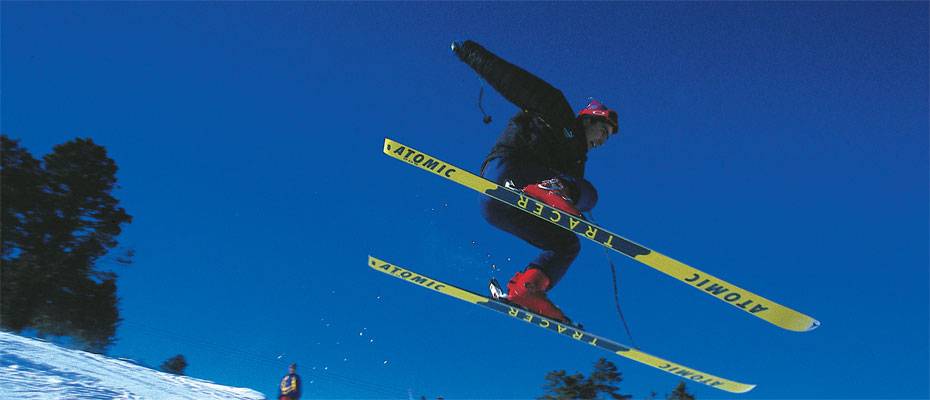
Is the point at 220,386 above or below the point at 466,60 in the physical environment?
below

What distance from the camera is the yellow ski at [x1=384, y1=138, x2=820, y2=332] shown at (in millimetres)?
5465

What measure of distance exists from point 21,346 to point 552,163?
255 inches

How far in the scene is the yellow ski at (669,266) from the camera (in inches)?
215

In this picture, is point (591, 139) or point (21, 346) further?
point (21, 346)

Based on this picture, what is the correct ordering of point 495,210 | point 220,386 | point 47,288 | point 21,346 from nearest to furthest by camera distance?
point 495,210 → point 21,346 → point 220,386 → point 47,288

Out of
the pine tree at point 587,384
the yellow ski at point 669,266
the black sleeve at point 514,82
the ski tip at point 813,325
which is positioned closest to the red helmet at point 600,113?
the black sleeve at point 514,82

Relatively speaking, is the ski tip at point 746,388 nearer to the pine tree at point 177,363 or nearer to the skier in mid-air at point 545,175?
the skier in mid-air at point 545,175

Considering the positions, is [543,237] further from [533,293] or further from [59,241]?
[59,241]

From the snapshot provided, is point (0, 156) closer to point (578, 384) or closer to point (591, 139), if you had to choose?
point (578, 384)

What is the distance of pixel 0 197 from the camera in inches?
881

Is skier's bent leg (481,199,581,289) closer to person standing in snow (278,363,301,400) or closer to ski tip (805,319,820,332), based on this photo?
ski tip (805,319,820,332)

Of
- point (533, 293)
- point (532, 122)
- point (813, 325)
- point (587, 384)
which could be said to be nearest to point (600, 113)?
point (532, 122)

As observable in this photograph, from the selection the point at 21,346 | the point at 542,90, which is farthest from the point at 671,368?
the point at 21,346

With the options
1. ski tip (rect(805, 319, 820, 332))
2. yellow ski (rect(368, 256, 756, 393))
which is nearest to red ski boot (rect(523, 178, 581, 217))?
yellow ski (rect(368, 256, 756, 393))
